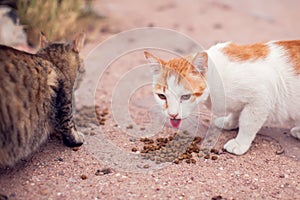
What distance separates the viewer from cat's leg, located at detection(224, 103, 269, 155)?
2783 millimetres

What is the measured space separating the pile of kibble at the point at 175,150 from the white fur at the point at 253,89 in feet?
0.69

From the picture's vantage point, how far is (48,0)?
4.64m

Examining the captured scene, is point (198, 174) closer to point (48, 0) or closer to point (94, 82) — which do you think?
point (94, 82)

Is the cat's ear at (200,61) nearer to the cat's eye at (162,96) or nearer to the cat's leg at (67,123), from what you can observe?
the cat's eye at (162,96)

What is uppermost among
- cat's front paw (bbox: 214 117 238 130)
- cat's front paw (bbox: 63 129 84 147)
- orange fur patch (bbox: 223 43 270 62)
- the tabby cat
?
orange fur patch (bbox: 223 43 270 62)

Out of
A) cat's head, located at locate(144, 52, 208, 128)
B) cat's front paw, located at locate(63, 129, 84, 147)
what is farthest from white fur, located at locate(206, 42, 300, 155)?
cat's front paw, located at locate(63, 129, 84, 147)

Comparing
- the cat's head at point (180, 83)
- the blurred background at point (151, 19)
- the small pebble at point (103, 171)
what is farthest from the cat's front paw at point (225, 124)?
the blurred background at point (151, 19)

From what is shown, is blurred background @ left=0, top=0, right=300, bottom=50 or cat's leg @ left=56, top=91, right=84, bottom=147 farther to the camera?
blurred background @ left=0, top=0, right=300, bottom=50

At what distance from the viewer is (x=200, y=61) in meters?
2.63

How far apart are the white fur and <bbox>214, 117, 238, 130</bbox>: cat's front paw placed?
0.30 m

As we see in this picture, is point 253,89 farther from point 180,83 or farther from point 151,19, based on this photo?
point 151,19

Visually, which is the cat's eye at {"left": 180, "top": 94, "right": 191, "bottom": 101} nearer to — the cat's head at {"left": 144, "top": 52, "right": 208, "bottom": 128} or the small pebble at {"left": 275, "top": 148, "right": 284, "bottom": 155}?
the cat's head at {"left": 144, "top": 52, "right": 208, "bottom": 128}

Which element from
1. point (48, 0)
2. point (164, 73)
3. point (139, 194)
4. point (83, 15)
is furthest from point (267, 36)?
point (139, 194)

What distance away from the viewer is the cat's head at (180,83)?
8.60 feet
